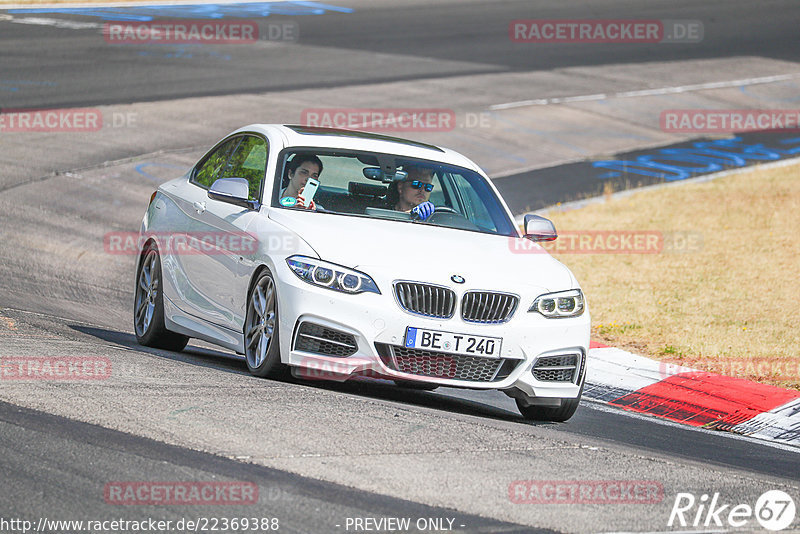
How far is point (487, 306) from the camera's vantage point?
7758 mm

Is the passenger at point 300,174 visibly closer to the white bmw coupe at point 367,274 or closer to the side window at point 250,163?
the white bmw coupe at point 367,274

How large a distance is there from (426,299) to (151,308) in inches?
118

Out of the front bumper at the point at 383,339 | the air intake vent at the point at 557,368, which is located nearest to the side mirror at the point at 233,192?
the front bumper at the point at 383,339

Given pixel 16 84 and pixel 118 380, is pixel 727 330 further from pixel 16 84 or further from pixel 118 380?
pixel 16 84

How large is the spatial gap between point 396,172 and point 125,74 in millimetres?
17200

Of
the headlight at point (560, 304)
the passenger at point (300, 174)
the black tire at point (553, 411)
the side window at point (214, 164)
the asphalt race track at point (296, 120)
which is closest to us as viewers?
the asphalt race track at point (296, 120)

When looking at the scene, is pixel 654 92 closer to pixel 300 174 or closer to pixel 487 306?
pixel 300 174

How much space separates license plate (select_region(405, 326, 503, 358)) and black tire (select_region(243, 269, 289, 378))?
83 cm

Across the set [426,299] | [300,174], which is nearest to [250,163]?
[300,174]

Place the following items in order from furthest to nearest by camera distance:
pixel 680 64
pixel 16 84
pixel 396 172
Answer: pixel 680 64 < pixel 16 84 < pixel 396 172

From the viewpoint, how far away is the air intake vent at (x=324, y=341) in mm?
7578

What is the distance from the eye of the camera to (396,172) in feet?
29.7

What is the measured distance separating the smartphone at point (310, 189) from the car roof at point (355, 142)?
36cm

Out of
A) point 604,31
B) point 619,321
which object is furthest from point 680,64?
point 619,321
